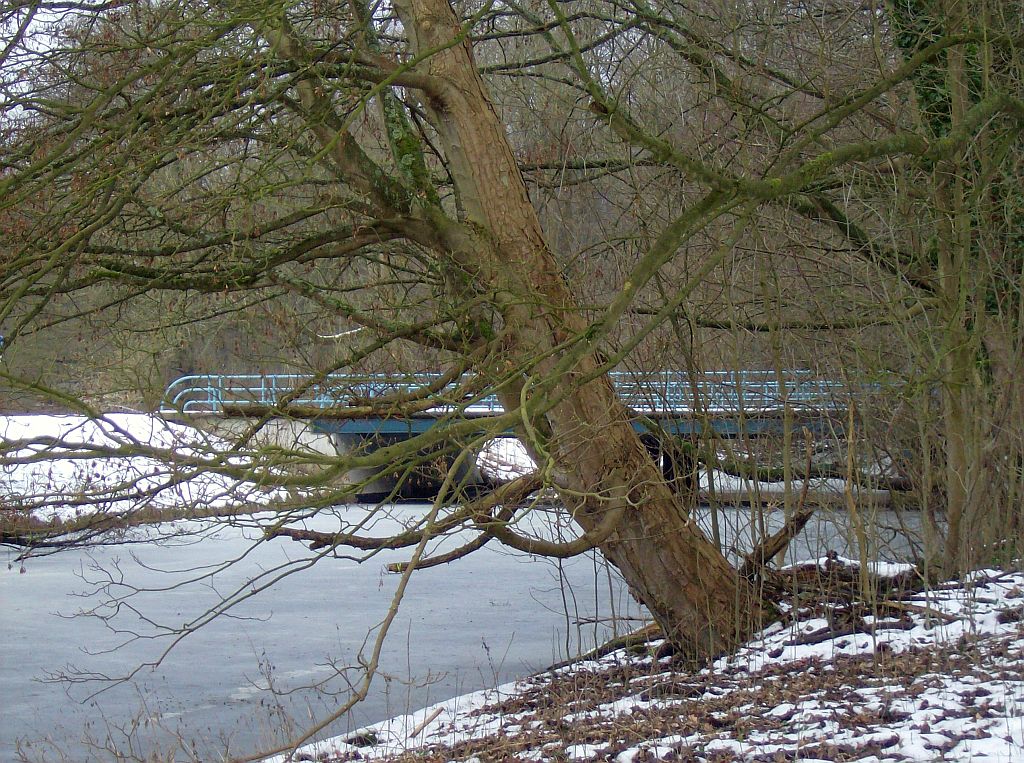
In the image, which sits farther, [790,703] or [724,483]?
[724,483]

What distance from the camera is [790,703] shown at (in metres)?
5.27

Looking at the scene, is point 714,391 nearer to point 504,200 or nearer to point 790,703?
point 504,200

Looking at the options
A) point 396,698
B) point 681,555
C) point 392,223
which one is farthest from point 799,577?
point 392,223

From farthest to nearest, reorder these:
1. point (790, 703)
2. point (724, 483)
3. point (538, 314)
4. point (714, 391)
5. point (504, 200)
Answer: point (724, 483), point (714, 391), point (504, 200), point (538, 314), point (790, 703)

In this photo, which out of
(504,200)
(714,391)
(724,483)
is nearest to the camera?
(504,200)

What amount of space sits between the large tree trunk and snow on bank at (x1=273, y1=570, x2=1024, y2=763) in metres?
0.69

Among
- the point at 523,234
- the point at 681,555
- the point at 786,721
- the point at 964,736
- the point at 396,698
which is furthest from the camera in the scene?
the point at 396,698

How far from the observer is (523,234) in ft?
20.7

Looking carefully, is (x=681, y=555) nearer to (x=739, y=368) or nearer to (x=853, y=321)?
(x=739, y=368)

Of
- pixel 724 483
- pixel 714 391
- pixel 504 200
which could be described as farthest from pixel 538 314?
pixel 724 483

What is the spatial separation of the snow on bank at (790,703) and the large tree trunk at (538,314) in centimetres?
69

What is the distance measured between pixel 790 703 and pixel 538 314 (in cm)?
238

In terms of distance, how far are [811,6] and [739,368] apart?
303cm

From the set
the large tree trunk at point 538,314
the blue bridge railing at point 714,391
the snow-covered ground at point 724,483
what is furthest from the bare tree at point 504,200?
the snow-covered ground at point 724,483
